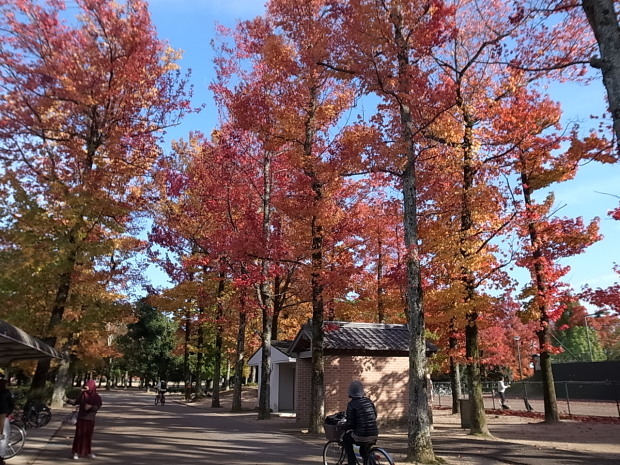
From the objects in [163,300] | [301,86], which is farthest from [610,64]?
[163,300]

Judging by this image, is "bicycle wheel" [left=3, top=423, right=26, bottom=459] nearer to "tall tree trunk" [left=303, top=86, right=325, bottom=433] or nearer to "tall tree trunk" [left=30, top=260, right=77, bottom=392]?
"tall tree trunk" [left=30, top=260, right=77, bottom=392]

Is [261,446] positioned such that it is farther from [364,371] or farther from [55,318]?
[55,318]

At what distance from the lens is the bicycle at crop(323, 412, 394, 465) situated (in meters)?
6.93

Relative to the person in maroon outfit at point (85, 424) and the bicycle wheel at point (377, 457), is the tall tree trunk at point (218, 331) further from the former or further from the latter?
the bicycle wheel at point (377, 457)

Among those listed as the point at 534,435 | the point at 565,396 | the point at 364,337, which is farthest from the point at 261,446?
the point at 565,396

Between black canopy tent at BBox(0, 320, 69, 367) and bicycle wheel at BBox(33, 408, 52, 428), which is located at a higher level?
black canopy tent at BBox(0, 320, 69, 367)

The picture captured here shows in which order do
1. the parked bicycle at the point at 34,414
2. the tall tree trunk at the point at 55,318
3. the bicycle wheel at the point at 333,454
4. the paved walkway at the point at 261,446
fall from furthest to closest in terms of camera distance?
the tall tree trunk at the point at 55,318, the parked bicycle at the point at 34,414, the paved walkway at the point at 261,446, the bicycle wheel at the point at 333,454

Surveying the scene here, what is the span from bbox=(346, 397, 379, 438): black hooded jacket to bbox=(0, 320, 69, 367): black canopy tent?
19.8 feet

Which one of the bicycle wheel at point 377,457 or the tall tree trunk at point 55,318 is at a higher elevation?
the tall tree trunk at point 55,318

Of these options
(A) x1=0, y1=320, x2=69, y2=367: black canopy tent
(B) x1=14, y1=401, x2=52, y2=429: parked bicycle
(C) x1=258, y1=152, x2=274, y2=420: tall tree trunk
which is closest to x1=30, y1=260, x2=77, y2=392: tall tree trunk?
(B) x1=14, y1=401, x2=52, y2=429: parked bicycle

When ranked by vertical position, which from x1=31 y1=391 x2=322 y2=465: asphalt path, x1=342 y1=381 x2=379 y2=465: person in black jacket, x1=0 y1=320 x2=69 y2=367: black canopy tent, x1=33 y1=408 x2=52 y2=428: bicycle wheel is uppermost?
x1=0 y1=320 x2=69 y2=367: black canopy tent

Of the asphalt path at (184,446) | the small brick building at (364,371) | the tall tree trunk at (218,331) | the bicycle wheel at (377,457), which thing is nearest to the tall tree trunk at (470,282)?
the small brick building at (364,371)

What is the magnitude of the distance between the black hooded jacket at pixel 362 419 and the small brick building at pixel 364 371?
9.77 meters

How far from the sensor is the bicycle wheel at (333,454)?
8.09 metres
